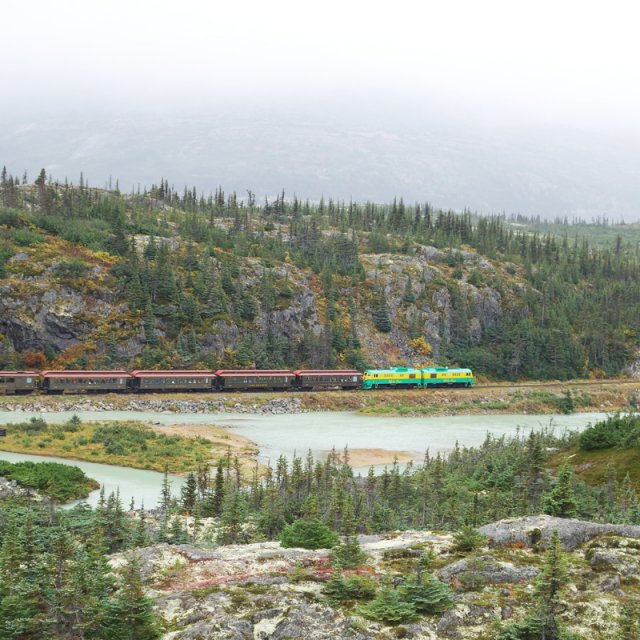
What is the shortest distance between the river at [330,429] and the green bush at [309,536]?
3092 centimetres

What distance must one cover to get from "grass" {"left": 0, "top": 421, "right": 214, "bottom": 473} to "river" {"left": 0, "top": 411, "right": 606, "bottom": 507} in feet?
6.38

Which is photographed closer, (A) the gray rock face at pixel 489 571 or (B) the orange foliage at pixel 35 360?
(A) the gray rock face at pixel 489 571

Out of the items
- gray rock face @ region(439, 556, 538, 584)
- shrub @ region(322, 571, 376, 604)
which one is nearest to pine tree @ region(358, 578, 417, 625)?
shrub @ region(322, 571, 376, 604)

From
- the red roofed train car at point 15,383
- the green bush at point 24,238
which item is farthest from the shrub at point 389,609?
the green bush at point 24,238

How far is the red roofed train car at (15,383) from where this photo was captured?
313ft

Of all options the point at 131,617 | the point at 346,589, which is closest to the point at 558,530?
the point at 346,589

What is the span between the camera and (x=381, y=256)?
17538 centimetres

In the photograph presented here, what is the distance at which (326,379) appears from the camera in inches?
4518

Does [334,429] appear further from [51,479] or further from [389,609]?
[389,609]

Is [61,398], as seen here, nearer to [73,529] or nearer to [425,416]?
[425,416]

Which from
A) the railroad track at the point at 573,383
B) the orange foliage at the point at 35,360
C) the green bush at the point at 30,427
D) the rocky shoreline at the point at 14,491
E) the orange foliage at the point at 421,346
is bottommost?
the green bush at the point at 30,427

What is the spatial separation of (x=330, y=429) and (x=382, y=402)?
23441mm

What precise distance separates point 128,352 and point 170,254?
3372 centimetres

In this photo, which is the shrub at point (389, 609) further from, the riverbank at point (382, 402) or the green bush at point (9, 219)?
the green bush at point (9, 219)
